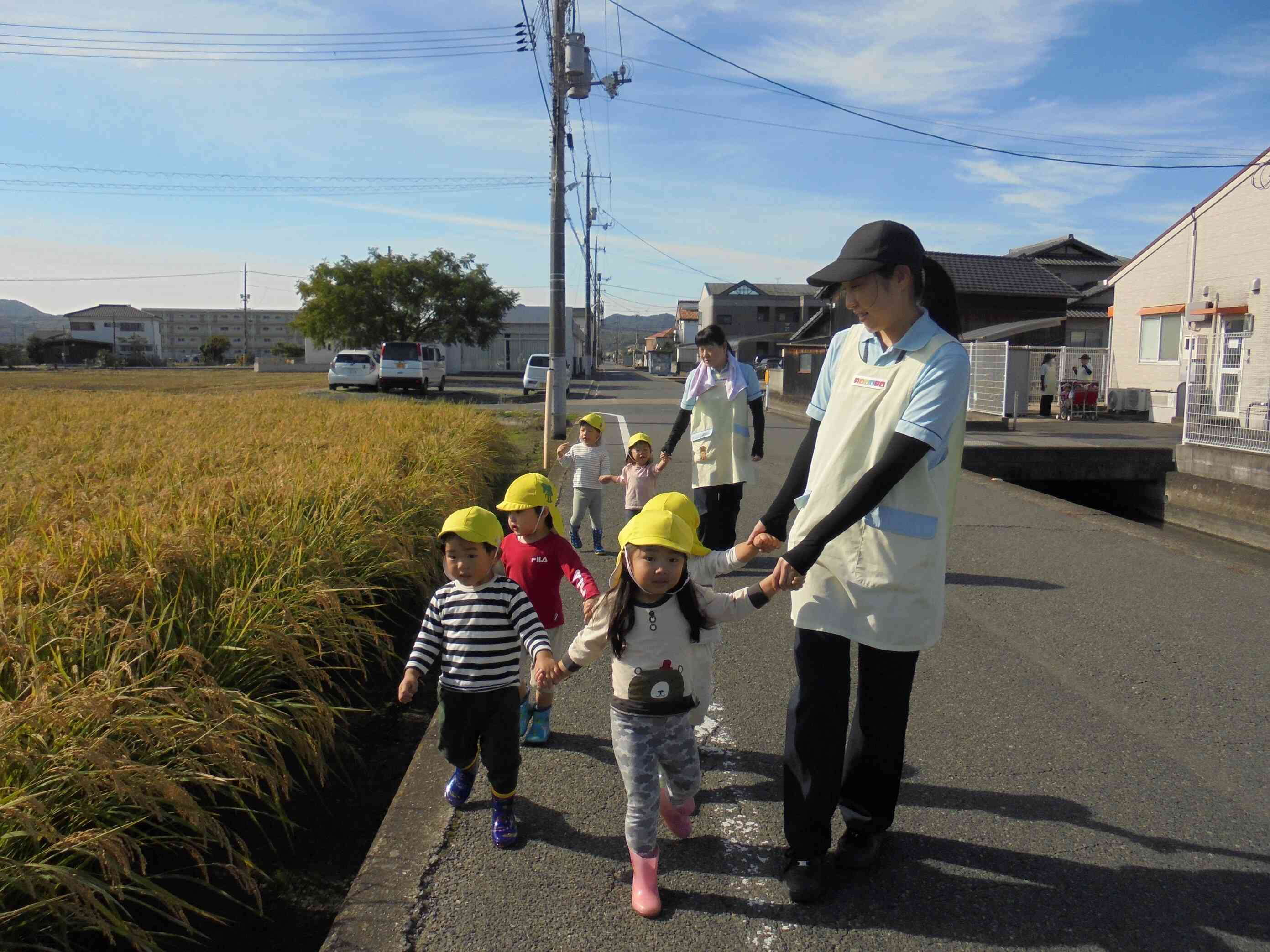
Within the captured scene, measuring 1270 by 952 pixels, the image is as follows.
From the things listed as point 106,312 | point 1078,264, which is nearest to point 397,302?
point 1078,264

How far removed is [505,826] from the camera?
3.18 meters

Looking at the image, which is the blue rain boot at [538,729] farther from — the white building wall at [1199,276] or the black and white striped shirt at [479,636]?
the white building wall at [1199,276]

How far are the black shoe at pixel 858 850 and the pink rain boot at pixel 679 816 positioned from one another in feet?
1.59

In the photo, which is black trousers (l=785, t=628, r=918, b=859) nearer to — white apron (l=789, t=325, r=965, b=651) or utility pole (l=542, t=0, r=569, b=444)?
white apron (l=789, t=325, r=965, b=651)

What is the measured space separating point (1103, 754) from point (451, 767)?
2.69 meters

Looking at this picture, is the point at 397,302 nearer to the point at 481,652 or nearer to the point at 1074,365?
the point at 1074,365

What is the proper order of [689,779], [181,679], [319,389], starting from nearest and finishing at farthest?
[689,779]
[181,679]
[319,389]

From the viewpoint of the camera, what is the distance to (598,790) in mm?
3568

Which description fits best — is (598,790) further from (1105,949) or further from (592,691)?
(1105,949)

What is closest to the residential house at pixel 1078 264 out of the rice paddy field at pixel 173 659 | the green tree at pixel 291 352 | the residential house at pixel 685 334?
the residential house at pixel 685 334

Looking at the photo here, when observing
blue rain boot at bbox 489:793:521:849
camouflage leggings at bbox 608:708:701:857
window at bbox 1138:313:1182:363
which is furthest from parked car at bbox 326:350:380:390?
camouflage leggings at bbox 608:708:701:857

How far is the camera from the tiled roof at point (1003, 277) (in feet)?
109

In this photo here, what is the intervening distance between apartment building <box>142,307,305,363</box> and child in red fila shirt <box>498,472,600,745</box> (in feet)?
496

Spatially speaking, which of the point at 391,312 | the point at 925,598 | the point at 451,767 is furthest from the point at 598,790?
the point at 391,312
